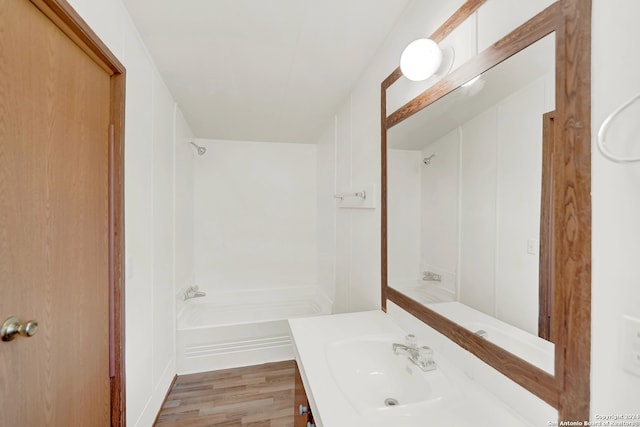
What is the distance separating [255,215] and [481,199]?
115 inches

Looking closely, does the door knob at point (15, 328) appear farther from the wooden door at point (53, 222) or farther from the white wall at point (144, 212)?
the white wall at point (144, 212)

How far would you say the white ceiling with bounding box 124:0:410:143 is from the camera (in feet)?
4.33

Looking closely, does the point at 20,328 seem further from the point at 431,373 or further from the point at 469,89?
the point at 469,89

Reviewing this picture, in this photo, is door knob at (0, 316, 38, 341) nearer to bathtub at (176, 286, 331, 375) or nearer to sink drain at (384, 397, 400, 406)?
sink drain at (384, 397, 400, 406)

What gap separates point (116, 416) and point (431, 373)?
1492mm

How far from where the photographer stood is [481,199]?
95 cm

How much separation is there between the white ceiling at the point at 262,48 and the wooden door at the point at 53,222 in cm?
47

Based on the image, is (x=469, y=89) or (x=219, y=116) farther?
(x=219, y=116)

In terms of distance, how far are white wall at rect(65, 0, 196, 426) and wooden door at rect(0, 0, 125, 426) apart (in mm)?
156

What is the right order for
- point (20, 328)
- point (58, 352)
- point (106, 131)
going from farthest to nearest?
point (106, 131) → point (58, 352) → point (20, 328)
